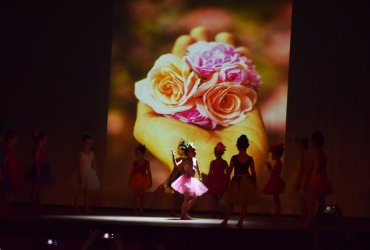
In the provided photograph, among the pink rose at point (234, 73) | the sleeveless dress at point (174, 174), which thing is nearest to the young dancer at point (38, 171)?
the sleeveless dress at point (174, 174)

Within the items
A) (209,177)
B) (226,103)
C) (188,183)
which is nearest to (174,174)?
(209,177)

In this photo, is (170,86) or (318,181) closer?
(318,181)

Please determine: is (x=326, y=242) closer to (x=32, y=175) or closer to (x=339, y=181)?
(x=339, y=181)

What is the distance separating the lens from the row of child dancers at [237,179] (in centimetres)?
902

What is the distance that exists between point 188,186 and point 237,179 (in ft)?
2.54

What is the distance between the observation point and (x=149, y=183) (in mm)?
10680

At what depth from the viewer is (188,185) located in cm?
949

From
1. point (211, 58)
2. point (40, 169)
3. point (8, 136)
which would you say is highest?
point (211, 58)

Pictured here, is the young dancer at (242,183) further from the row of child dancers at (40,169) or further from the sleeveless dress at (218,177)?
the row of child dancers at (40,169)

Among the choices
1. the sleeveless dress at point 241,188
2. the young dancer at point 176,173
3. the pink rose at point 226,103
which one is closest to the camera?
the sleeveless dress at point 241,188

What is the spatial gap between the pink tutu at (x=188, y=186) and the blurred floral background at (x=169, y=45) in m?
1.82

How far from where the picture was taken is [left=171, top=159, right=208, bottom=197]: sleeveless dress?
9.47 meters

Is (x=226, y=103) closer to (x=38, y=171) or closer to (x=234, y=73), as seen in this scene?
(x=234, y=73)

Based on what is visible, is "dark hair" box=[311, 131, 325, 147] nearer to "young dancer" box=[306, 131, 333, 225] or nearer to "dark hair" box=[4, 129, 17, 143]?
"young dancer" box=[306, 131, 333, 225]
